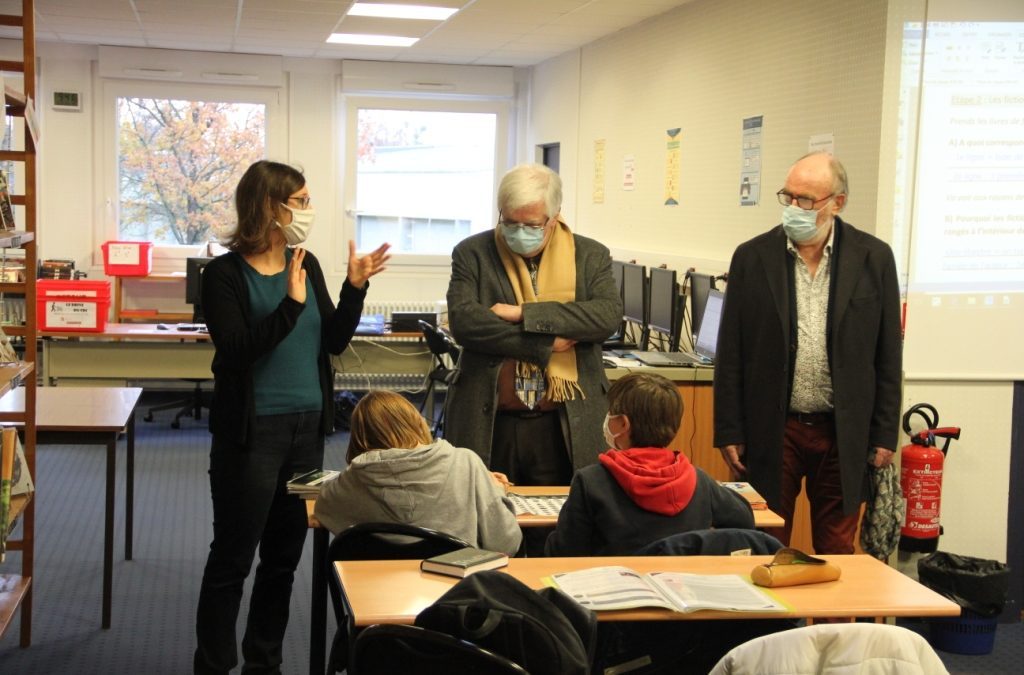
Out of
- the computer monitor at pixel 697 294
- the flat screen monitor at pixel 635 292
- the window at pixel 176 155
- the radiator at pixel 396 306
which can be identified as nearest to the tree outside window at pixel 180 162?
the window at pixel 176 155

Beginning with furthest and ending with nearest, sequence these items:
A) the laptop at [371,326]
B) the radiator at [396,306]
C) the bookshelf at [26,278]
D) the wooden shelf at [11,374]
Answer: the radiator at [396,306] < the laptop at [371,326] < the bookshelf at [26,278] < the wooden shelf at [11,374]

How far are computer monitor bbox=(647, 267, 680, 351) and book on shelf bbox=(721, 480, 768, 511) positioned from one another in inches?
113

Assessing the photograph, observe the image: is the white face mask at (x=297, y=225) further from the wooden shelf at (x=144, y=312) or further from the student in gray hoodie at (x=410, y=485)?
the wooden shelf at (x=144, y=312)

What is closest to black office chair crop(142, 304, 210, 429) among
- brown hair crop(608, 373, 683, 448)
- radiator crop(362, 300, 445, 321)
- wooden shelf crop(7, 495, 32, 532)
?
radiator crop(362, 300, 445, 321)

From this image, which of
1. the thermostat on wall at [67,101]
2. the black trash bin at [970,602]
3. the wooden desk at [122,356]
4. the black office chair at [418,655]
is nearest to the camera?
the black office chair at [418,655]

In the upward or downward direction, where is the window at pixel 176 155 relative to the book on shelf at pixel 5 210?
upward

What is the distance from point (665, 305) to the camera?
20.3ft

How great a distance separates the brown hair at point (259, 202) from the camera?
297 cm

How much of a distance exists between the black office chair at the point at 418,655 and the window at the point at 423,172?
813 cm

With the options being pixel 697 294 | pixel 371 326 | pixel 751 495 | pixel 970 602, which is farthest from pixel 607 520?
pixel 371 326

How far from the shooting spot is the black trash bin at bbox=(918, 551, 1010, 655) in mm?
4113

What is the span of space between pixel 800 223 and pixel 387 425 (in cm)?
141

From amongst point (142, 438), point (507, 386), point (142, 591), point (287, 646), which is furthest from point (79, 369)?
point (507, 386)

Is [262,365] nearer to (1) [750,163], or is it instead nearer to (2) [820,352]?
(2) [820,352]
